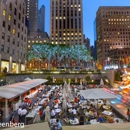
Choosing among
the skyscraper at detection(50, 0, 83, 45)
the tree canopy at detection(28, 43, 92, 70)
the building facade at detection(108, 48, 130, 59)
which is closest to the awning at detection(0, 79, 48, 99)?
the tree canopy at detection(28, 43, 92, 70)

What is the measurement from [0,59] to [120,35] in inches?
4973

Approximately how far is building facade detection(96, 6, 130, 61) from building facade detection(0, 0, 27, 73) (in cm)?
9309

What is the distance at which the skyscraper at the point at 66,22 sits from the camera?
127 m

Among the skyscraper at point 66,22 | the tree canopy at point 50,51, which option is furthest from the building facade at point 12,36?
the skyscraper at point 66,22

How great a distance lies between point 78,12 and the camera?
430 ft

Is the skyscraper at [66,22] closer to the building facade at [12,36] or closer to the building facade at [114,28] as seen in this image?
the building facade at [114,28]

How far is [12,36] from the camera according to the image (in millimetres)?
53688

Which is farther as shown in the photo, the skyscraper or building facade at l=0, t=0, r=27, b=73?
the skyscraper

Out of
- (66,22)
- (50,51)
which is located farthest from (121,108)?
(66,22)

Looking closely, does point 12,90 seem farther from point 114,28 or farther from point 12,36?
point 114,28

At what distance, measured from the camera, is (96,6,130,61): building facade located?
13212cm

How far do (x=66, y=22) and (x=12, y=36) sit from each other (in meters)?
87.8

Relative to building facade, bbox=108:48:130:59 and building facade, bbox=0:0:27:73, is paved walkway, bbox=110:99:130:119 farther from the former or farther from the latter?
building facade, bbox=108:48:130:59

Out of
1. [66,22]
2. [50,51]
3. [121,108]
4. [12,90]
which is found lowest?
[121,108]
